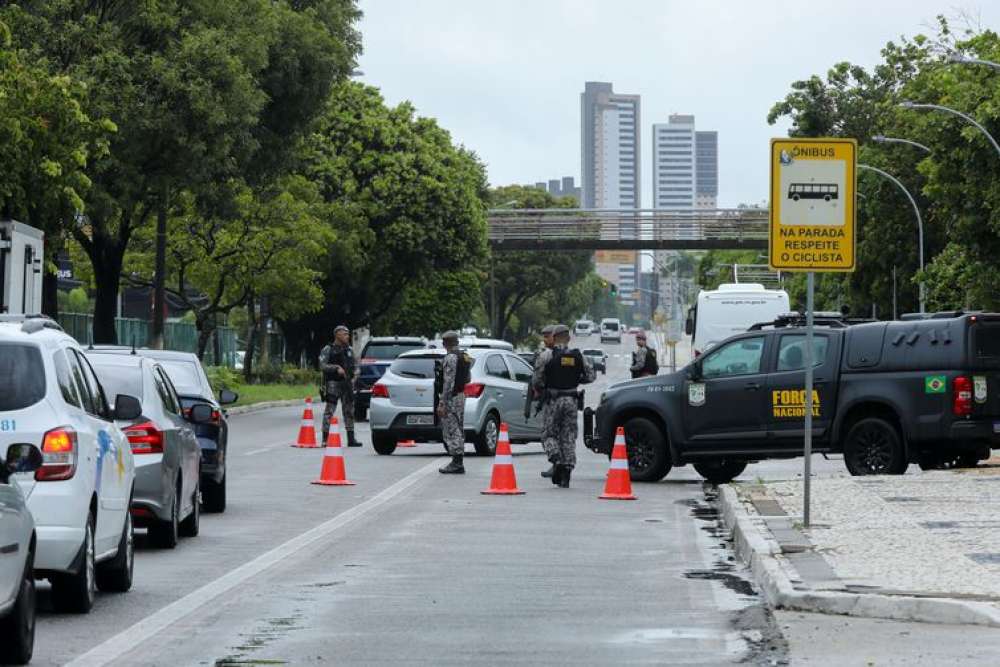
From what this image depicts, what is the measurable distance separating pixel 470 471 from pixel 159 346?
2205cm

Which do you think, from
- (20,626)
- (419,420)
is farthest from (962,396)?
(20,626)

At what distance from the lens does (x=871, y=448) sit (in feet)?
76.7

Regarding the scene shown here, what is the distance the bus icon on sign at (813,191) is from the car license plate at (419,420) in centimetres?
1386

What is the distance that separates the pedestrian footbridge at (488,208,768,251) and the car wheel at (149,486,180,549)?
7501 cm

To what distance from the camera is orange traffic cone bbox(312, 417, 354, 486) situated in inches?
906

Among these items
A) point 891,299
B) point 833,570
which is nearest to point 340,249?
point 891,299

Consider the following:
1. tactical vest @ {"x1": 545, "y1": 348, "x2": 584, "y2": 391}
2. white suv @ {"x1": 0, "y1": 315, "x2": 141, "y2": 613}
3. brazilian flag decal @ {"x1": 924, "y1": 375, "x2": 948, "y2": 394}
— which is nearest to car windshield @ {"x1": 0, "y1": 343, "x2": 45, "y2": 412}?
white suv @ {"x1": 0, "y1": 315, "x2": 141, "y2": 613}

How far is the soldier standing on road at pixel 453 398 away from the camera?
24812 millimetres

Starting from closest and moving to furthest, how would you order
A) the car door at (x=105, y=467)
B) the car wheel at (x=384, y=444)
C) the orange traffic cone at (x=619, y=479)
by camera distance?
the car door at (x=105, y=467) → the orange traffic cone at (x=619, y=479) → the car wheel at (x=384, y=444)

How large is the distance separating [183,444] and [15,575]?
6871mm

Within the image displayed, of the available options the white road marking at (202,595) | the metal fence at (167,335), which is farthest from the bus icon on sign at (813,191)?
the metal fence at (167,335)

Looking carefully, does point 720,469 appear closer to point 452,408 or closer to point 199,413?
point 452,408

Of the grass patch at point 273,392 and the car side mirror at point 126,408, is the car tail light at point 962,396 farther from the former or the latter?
the grass patch at point 273,392

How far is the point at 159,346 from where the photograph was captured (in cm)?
4675
